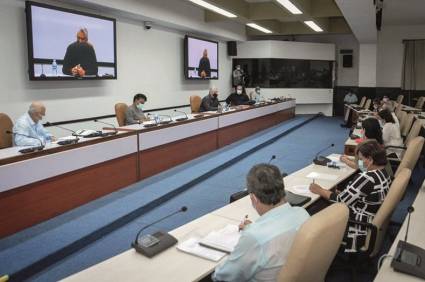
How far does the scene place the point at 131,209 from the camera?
13.2 feet

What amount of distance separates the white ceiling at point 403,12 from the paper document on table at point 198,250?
8335 millimetres

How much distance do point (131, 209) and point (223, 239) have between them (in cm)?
212

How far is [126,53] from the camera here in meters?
7.52

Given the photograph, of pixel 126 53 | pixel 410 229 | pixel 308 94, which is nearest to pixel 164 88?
pixel 126 53

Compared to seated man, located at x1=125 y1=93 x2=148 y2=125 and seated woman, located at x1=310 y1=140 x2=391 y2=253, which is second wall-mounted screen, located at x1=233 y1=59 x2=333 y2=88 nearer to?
seated man, located at x1=125 y1=93 x2=148 y2=125

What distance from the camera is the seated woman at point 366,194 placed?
265 centimetres

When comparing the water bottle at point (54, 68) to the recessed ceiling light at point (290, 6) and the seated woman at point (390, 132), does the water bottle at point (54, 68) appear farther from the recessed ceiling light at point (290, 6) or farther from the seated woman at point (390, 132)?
the seated woman at point (390, 132)

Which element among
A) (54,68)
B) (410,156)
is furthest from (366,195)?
(54,68)

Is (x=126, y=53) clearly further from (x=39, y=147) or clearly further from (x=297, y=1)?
(x=39, y=147)

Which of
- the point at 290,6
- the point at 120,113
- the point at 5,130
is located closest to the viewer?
the point at 5,130

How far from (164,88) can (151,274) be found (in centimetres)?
724

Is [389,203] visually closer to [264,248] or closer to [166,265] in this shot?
[264,248]

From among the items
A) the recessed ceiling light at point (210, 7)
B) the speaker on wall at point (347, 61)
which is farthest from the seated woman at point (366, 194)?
the speaker on wall at point (347, 61)

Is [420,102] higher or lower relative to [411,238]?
higher
